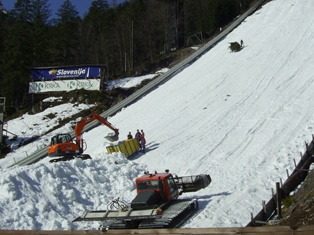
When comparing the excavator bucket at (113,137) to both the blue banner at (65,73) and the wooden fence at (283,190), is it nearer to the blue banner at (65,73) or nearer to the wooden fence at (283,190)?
the wooden fence at (283,190)

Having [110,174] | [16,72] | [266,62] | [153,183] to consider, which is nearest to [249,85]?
[266,62]

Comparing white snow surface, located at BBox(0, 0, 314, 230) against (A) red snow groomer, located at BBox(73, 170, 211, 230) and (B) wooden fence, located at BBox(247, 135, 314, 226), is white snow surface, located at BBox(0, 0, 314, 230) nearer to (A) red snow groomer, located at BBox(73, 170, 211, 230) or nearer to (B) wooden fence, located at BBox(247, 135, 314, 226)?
(A) red snow groomer, located at BBox(73, 170, 211, 230)

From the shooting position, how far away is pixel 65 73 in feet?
137

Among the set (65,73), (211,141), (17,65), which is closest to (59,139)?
(211,141)

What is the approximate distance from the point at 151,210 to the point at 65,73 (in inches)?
1240

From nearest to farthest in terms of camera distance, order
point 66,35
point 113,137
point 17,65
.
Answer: point 113,137 → point 17,65 → point 66,35

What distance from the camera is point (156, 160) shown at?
71.9 feet

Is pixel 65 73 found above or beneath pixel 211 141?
above

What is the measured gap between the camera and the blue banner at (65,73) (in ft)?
135

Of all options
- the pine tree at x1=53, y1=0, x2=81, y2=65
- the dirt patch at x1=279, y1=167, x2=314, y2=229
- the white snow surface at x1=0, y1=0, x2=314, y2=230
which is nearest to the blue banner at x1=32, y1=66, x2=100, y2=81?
the white snow surface at x1=0, y1=0, x2=314, y2=230

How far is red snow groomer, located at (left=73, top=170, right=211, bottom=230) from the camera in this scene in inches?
486

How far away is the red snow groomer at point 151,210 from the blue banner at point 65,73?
27.2 m

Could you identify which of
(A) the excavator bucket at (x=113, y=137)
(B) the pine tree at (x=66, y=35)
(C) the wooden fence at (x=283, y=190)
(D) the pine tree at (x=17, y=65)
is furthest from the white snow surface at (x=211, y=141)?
(B) the pine tree at (x=66, y=35)

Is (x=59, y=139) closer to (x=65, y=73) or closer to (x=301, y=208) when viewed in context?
(x=301, y=208)
